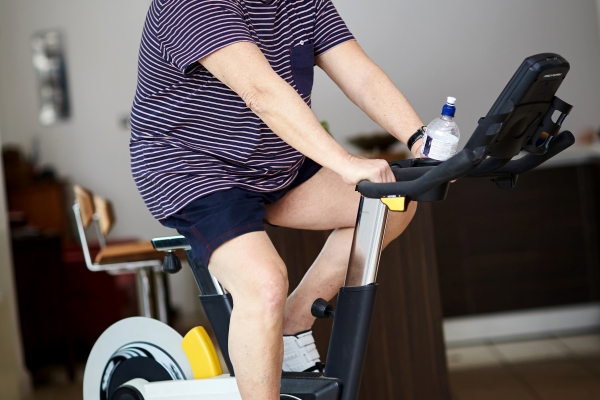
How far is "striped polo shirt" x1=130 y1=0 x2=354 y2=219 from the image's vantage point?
136 centimetres

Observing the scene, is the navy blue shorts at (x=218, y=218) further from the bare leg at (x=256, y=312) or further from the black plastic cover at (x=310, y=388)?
the black plastic cover at (x=310, y=388)

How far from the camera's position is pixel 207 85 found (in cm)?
Answer: 140

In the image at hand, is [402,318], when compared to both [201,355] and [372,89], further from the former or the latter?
[372,89]

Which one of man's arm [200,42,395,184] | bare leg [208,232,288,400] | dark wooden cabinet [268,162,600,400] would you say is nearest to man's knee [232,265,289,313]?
bare leg [208,232,288,400]

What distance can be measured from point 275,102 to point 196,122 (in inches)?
9.4

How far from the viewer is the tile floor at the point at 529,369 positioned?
262 centimetres

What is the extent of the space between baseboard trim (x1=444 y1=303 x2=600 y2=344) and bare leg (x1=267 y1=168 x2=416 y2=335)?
2.18 m

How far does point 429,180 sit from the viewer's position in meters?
1.07

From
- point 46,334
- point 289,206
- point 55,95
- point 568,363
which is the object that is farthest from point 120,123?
point 289,206

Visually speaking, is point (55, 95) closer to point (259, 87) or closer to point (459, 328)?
point (459, 328)

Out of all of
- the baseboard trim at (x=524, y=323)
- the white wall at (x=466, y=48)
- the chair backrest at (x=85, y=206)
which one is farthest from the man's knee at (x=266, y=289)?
the white wall at (x=466, y=48)

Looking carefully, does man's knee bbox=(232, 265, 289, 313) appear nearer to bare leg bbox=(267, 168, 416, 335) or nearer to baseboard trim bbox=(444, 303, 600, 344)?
bare leg bbox=(267, 168, 416, 335)

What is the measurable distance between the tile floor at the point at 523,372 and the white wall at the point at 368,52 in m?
1.33

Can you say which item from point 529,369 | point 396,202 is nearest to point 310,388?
point 396,202
